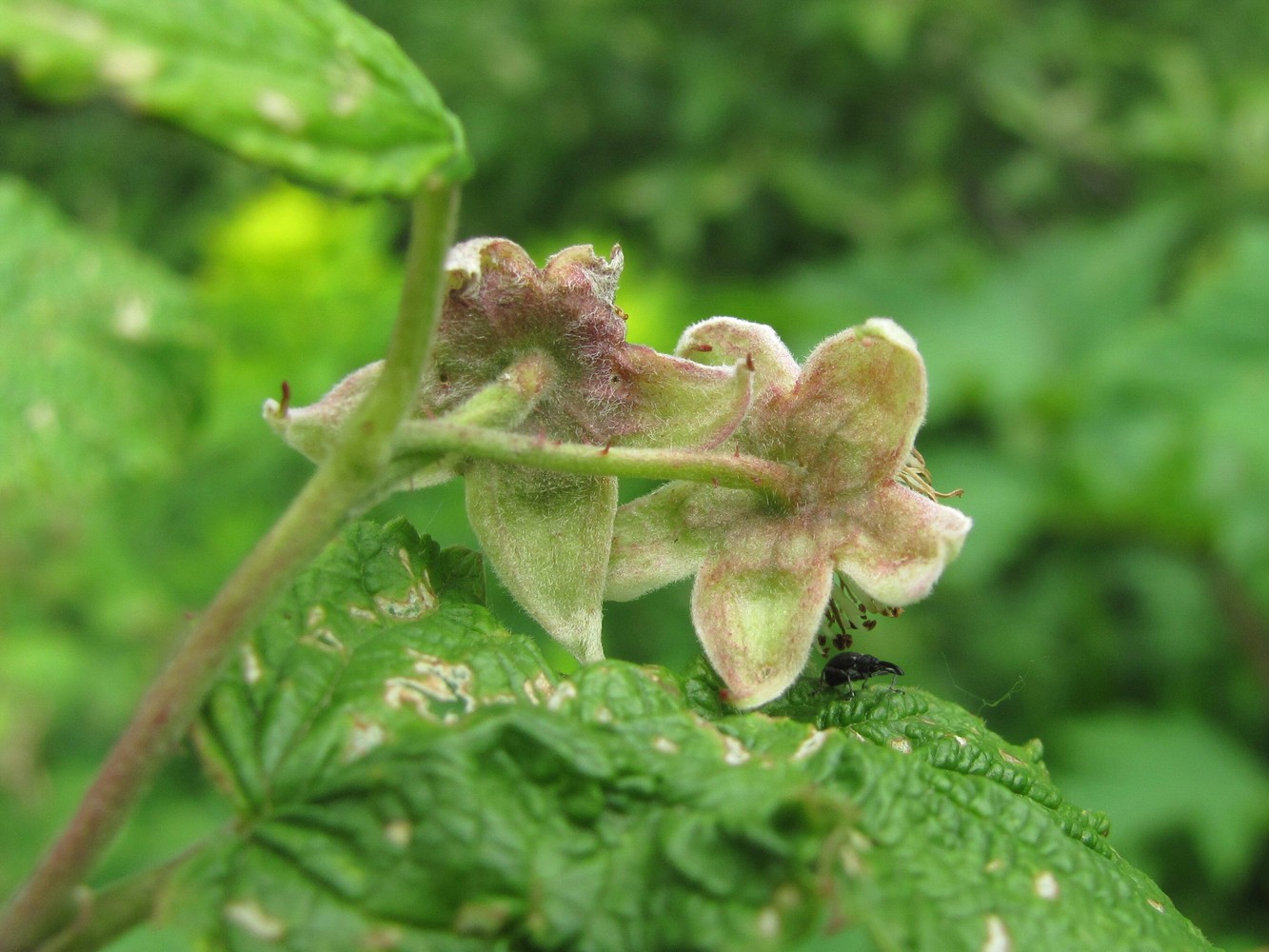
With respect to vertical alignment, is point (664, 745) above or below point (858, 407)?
below

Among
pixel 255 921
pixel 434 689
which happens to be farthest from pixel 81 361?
pixel 255 921

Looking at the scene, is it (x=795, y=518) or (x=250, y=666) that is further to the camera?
(x=795, y=518)

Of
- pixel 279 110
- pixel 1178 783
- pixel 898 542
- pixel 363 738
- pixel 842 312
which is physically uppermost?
pixel 279 110

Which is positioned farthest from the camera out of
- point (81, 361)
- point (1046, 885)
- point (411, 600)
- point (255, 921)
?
point (81, 361)

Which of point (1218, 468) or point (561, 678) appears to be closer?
point (561, 678)

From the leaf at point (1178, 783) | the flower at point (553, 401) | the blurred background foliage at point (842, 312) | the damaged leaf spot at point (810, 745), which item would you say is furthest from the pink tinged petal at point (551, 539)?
the leaf at point (1178, 783)

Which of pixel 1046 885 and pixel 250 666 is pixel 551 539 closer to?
pixel 250 666

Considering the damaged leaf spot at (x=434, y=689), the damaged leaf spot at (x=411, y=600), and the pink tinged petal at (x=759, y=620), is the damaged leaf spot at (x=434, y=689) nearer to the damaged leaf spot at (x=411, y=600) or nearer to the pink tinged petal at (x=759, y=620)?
the damaged leaf spot at (x=411, y=600)

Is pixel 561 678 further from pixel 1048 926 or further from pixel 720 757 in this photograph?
pixel 1048 926

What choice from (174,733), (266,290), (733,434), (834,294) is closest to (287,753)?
(174,733)
